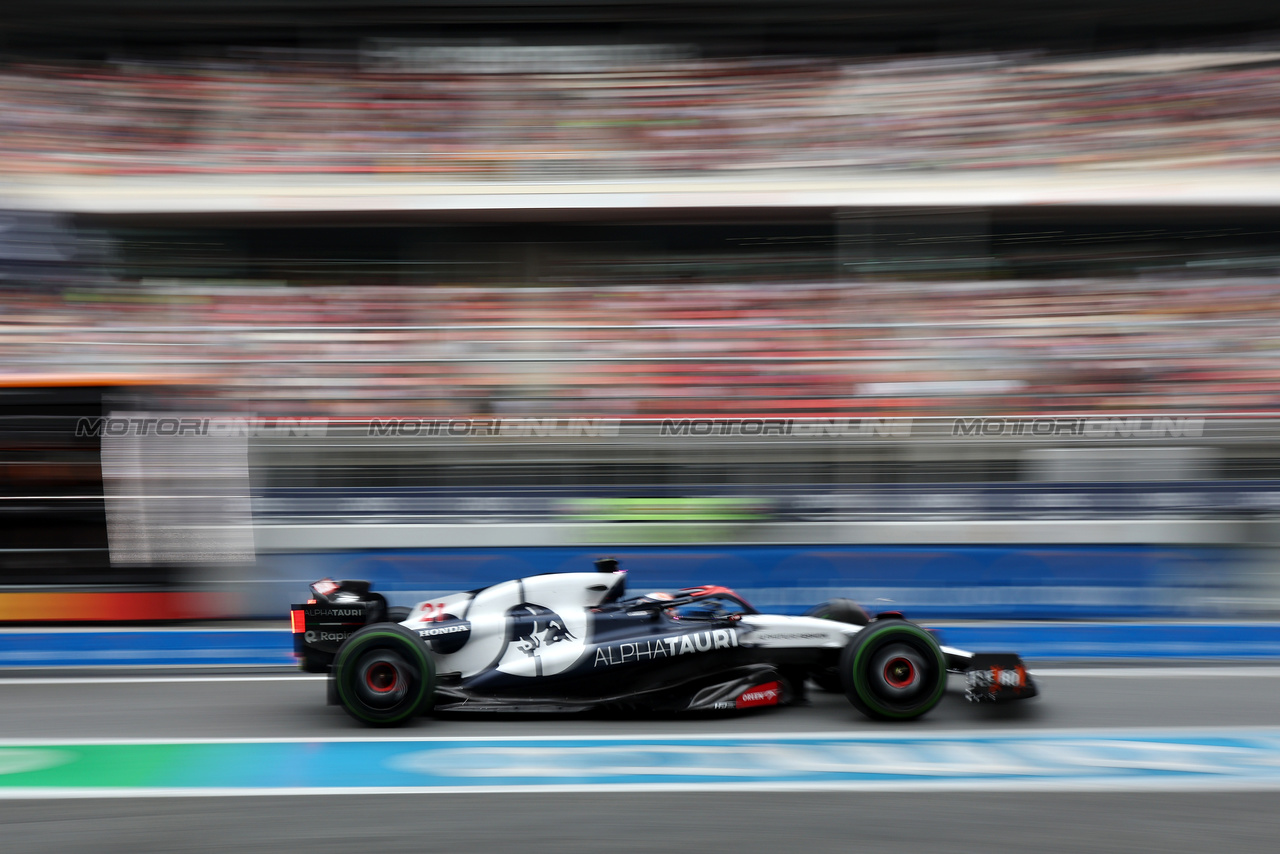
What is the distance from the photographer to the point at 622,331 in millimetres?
10414

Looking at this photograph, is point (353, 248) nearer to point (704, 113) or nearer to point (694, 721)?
point (704, 113)

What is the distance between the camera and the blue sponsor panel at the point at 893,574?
6.89 meters

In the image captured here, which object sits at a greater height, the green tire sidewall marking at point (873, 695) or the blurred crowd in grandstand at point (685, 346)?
the blurred crowd in grandstand at point (685, 346)

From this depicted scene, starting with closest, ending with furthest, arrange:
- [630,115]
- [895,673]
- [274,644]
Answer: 1. [895,673]
2. [274,644]
3. [630,115]

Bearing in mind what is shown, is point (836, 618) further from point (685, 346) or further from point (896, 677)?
point (685, 346)

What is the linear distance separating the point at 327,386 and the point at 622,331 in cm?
284

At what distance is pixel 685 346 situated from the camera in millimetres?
10211

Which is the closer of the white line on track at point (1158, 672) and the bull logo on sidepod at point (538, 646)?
the bull logo on sidepod at point (538, 646)

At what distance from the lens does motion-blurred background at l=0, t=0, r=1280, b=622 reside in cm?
773

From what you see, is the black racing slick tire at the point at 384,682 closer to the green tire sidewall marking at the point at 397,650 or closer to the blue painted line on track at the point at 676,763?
the green tire sidewall marking at the point at 397,650

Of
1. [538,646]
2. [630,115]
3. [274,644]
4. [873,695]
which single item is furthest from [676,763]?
[630,115]

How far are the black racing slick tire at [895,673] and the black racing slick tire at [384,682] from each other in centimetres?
183

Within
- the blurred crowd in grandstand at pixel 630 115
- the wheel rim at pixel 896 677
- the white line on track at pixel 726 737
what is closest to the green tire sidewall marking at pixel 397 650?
the white line on track at pixel 726 737

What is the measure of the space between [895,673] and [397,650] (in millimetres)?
2168
